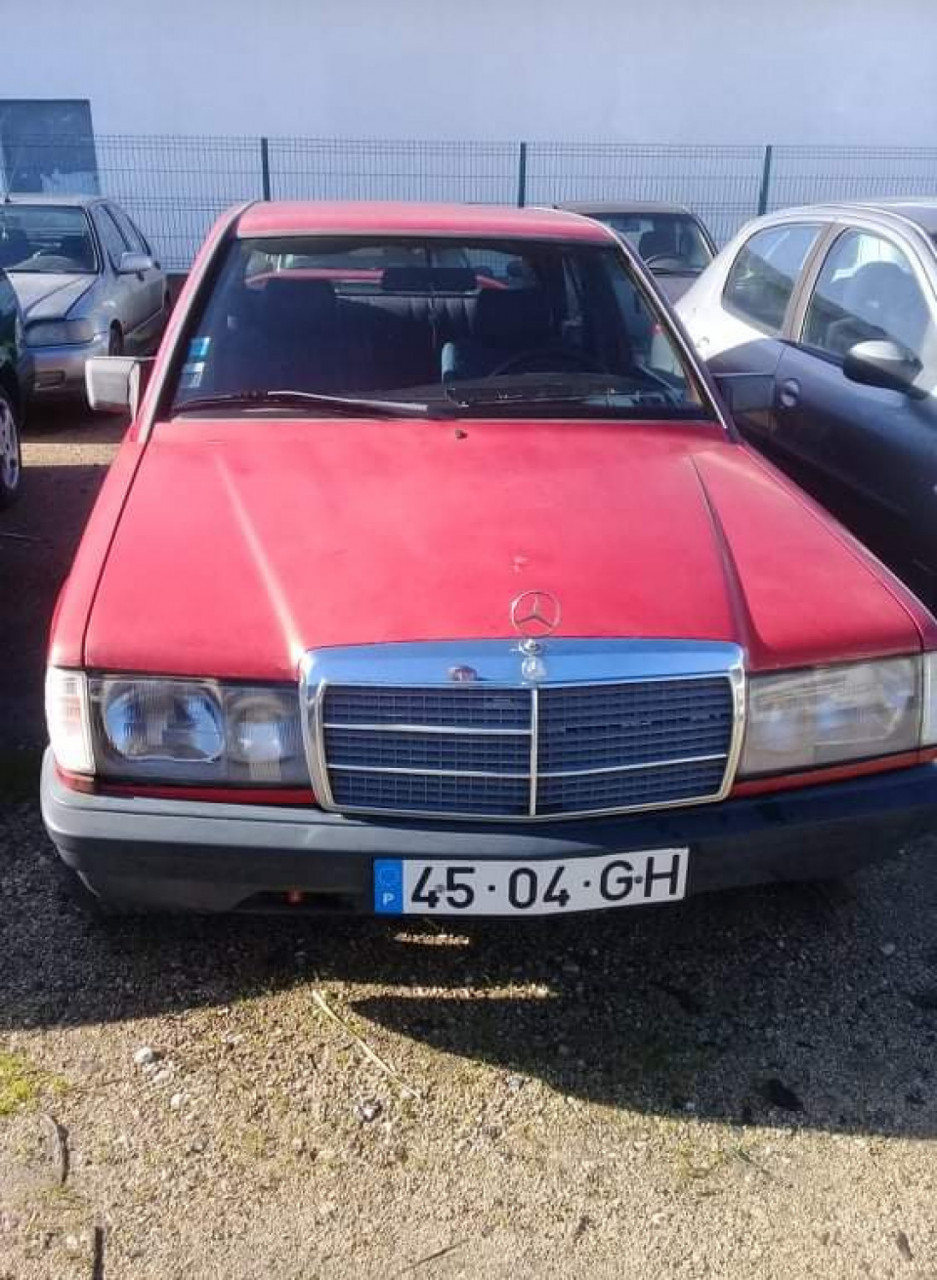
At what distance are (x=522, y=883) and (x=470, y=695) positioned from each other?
0.41 meters

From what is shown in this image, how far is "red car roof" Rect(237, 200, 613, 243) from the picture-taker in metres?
3.43

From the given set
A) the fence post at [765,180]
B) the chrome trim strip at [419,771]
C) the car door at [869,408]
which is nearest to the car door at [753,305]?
the car door at [869,408]

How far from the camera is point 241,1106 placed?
229 centimetres

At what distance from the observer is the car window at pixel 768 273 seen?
5008 mm

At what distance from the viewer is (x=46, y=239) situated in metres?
8.21

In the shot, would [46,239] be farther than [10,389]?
Yes

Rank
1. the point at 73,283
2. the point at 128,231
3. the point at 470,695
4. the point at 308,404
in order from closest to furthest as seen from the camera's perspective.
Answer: the point at 470,695 → the point at 308,404 → the point at 73,283 → the point at 128,231

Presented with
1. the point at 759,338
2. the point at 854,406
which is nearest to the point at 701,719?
the point at 854,406

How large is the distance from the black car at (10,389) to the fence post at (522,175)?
10912 millimetres

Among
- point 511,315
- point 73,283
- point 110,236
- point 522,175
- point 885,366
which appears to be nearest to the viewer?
point 511,315

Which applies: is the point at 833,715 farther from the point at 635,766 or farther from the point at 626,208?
the point at 626,208

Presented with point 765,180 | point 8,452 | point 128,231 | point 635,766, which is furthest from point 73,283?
point 765,180

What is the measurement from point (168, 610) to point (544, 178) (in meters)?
15.4

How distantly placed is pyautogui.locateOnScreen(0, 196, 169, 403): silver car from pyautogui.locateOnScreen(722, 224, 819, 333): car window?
420cm
